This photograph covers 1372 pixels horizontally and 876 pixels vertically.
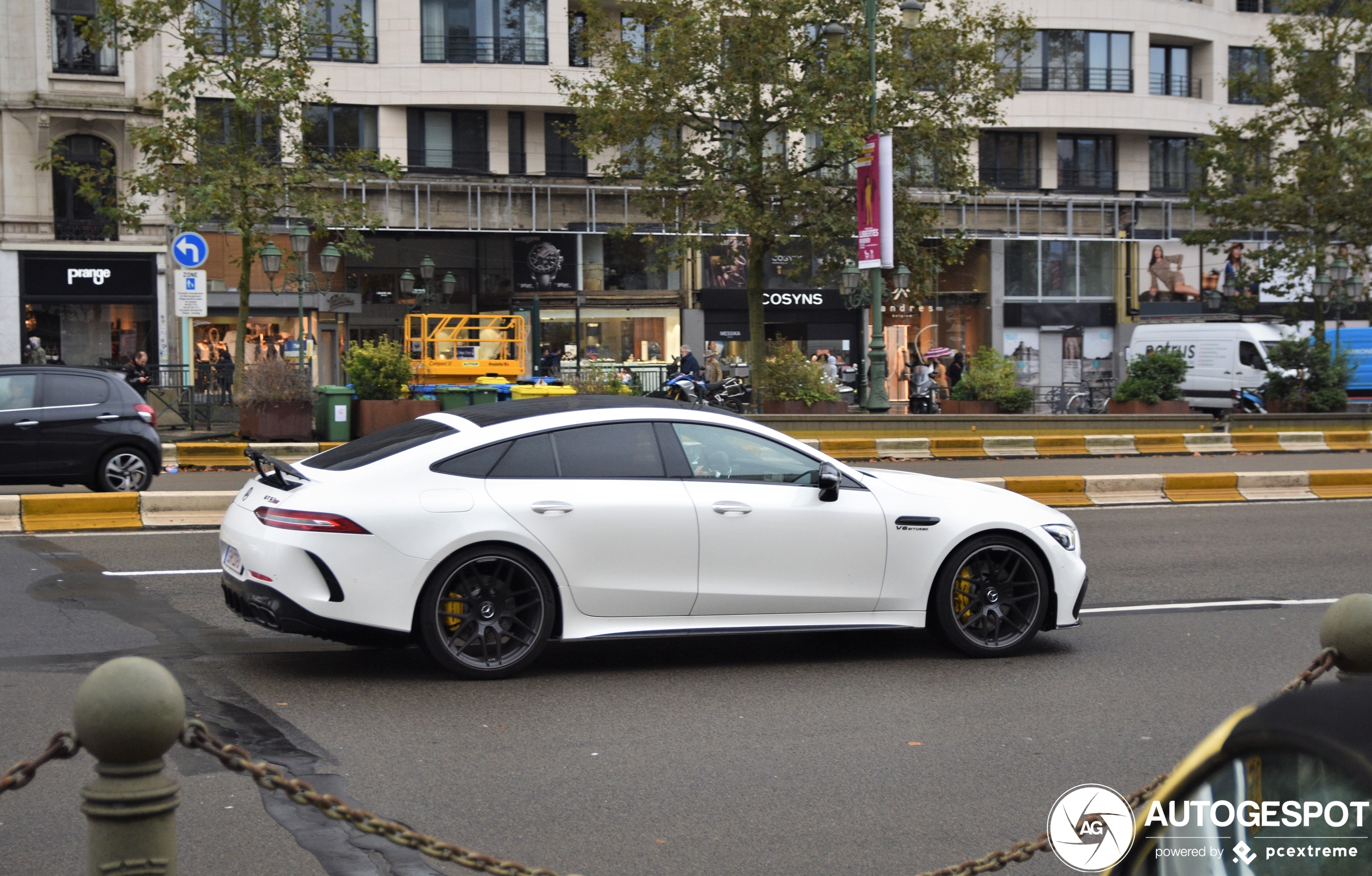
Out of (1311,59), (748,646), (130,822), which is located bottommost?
(748,646)

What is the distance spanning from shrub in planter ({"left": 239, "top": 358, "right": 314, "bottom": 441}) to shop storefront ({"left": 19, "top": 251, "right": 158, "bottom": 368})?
574 inches

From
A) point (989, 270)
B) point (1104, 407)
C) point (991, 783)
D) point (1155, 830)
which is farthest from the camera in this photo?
point (989, 270)

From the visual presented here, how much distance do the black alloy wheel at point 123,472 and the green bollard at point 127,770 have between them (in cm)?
1251

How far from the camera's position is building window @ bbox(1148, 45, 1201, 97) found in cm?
4612

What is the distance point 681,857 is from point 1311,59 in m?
33.6

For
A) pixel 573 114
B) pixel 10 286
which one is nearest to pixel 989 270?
pixel 573 114

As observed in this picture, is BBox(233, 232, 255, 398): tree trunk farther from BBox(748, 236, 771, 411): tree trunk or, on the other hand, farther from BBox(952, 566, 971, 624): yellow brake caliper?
BBox(952, 566, 971, 624): yellow brake caliper

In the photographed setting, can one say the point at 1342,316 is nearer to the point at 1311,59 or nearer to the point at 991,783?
the point at 1311,59

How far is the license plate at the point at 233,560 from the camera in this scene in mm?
6793

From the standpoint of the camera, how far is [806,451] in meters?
7.44

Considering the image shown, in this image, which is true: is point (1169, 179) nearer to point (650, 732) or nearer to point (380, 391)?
point (380, 391)

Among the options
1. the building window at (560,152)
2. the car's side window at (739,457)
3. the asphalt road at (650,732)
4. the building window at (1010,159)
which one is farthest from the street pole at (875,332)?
the building window at (1010,159)

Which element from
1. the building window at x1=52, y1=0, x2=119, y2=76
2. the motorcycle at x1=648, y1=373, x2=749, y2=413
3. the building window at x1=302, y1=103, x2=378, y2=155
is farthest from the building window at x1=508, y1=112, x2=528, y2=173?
the motorcycle at x1=648, y1=373, x2=749, y2=413

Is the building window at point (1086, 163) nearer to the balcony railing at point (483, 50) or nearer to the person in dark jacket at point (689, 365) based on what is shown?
the balcony railing at point (483, 50)
